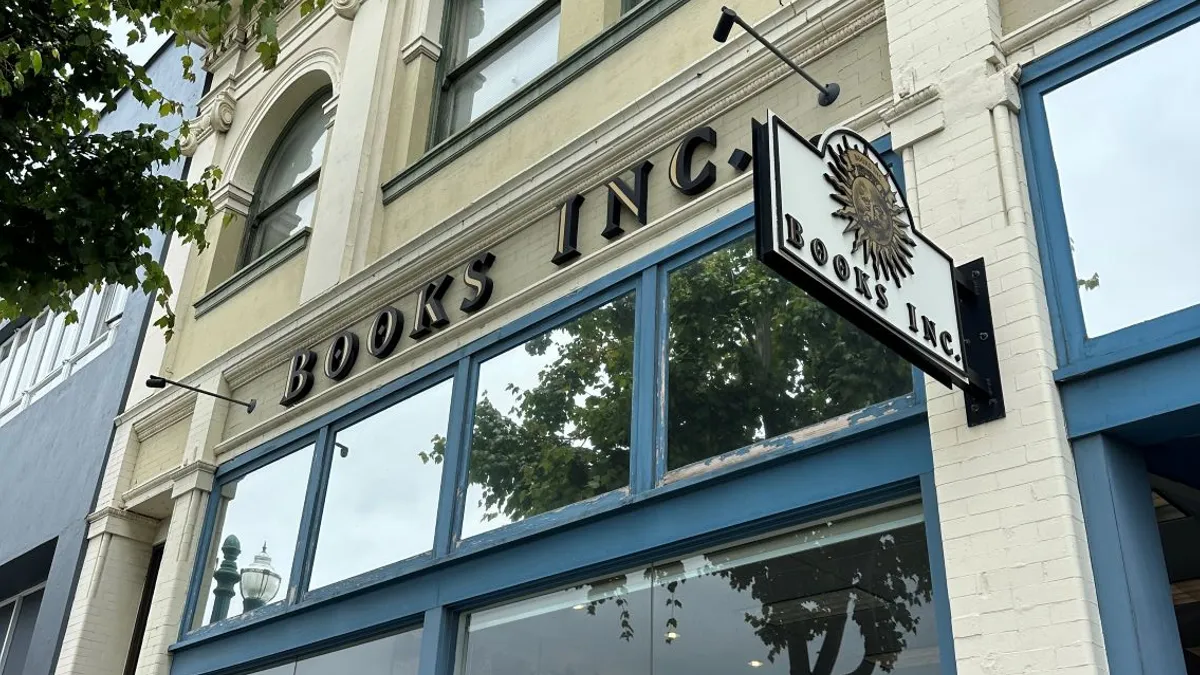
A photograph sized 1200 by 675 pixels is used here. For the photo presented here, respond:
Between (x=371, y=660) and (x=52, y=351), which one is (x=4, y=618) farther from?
(x=371, y=660)

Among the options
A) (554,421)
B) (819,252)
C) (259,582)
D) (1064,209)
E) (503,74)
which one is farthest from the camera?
(503,74)

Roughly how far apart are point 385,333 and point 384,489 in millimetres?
1274

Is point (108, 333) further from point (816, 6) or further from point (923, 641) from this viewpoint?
point (923, 641)

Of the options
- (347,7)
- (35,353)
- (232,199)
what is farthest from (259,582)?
(35,353)

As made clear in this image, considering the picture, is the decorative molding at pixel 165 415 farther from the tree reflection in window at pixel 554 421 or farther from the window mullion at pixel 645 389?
the window mullion at pixel 645 389

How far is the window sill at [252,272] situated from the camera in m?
10.9

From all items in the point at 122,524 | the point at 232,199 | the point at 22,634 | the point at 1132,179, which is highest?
the point at 232,199

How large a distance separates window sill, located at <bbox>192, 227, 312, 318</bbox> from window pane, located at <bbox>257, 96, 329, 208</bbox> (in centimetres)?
115

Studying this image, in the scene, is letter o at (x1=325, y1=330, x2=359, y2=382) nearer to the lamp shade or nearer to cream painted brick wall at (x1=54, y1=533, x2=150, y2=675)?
the lamp shade

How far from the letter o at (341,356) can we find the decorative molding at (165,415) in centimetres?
245

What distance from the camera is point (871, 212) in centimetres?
482

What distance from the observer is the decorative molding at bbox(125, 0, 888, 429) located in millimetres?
6828

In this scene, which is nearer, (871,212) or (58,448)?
(871,212)

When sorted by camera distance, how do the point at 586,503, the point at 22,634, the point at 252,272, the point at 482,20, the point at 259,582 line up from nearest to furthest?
the point at 586,503 → the point at 259,582 → the point at 482,20 → the point at 252,272 → the point at 22,634
